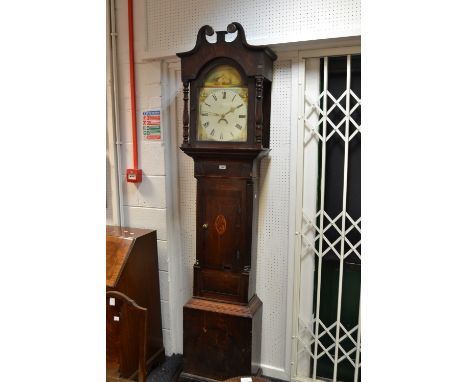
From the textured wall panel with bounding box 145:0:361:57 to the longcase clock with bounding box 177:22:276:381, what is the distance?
0.18 metres

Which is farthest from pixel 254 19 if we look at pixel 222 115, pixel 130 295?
pixel 130 295

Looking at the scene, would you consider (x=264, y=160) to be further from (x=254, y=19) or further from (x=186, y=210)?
(x=254, y=19)

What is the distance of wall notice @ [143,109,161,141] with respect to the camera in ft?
7.91

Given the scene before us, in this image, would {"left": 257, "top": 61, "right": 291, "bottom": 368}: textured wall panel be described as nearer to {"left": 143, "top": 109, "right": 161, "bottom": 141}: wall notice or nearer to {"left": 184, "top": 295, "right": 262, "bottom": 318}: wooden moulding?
{"left": 184, "top": 295, "right": 262, "bottom": 318}: wooden moulding

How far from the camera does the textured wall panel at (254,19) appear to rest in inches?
75.4

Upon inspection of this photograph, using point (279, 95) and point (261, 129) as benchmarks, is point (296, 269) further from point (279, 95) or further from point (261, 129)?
point (279, 95)

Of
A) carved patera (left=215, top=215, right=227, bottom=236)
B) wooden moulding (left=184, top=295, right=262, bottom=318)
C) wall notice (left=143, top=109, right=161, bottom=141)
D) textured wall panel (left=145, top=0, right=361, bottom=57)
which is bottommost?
wooden moulding (left=184, top=295, right=262, bottom=318)

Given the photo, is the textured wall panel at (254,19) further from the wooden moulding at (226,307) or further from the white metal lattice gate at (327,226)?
the wooden moulding at (226,307)

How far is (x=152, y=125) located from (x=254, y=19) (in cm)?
94

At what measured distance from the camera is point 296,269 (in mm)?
2236

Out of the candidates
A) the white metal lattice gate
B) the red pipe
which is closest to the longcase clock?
the white metal lattice gate

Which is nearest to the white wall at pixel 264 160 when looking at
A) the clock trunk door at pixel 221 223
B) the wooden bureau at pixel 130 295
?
the wooden bureau at pixel 130 295

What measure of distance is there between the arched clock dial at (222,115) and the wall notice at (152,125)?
1.42 feet
